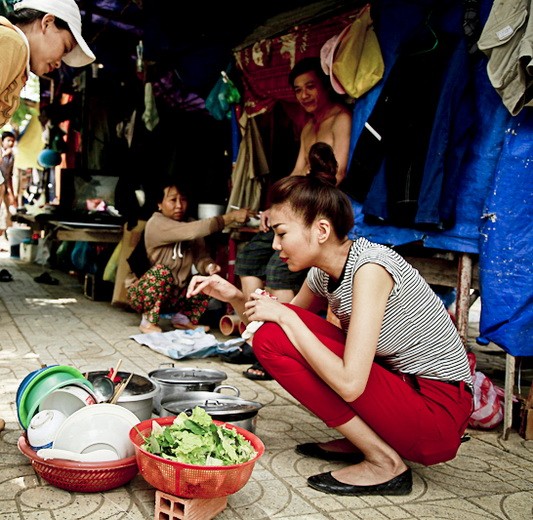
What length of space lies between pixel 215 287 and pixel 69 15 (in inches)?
57.1

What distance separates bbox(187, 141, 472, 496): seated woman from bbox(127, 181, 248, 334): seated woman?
3315 millimetres

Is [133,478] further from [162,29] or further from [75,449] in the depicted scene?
[162,29]

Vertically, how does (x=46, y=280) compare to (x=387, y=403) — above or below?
below

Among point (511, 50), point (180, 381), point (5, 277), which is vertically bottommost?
point (5, 277)

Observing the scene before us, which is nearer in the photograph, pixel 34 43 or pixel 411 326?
pixel 411 326

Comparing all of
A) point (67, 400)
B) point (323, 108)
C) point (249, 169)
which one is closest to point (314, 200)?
point (67, 400)

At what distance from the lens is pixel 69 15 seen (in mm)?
2717

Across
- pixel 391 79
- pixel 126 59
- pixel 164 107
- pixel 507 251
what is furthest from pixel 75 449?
pixel 126 59

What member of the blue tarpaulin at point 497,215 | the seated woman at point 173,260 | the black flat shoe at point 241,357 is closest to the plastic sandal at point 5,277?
the seated woman at point 173,260

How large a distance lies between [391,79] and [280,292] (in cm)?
176

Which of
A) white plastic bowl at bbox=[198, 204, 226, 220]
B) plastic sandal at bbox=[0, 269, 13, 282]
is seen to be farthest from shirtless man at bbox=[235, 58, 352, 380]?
plastic sandal at bbox=[0, 269, 13, 282]

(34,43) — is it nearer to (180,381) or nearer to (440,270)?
(180,381)

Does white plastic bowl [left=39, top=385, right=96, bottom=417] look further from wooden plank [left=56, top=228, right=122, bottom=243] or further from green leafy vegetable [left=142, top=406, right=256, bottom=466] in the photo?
wooden plank [left=56, top=228, right=122, bottom=243]

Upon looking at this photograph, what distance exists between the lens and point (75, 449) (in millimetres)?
2301
